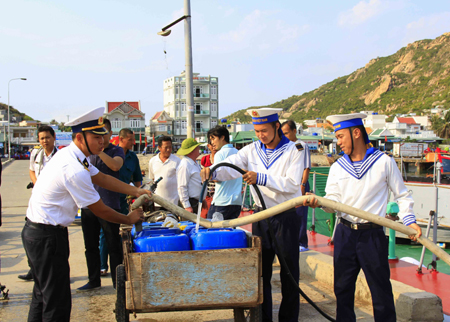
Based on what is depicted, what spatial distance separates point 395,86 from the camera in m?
132

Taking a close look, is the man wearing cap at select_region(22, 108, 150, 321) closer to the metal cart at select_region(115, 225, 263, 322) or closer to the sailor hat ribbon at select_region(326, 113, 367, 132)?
the metal cart at select_region(115, 225, 263, 322)

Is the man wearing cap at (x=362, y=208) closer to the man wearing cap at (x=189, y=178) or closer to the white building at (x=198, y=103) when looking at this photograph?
the man wearing cap at (x=189, y=178)

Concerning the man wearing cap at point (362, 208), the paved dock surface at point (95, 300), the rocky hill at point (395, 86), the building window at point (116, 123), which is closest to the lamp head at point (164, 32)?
the paved dock surface at point (95, 300)

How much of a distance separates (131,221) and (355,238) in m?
1.88

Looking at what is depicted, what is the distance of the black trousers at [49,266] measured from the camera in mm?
2906

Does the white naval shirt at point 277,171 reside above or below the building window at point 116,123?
below

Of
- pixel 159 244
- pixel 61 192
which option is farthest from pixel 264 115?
pixel 61 192

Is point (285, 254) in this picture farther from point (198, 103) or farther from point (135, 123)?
point (198, 103)

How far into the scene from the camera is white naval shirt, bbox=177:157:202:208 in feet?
18.1

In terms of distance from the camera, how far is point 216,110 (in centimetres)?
7981

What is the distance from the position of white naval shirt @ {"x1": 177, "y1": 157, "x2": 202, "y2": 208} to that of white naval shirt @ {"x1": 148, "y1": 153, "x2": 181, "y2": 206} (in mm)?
460

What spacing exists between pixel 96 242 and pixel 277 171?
2.75m

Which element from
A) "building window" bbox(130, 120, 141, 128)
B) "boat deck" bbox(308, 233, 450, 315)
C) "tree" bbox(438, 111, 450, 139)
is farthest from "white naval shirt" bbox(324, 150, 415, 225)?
"tree" bbox(438, 111, 450, 139)

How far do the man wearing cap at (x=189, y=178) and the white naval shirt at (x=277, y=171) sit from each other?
185 cm
